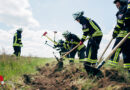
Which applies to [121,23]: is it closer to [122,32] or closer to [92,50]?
[122,32]

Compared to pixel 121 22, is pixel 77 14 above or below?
above


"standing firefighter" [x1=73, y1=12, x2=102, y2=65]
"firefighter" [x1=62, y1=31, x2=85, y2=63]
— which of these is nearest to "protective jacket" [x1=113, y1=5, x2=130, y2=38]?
"standing firefighter" [x1=73, y1=12, x2=102, y2=65]

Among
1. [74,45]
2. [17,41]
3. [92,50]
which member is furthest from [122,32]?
[17,41]

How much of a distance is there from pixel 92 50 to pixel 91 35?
1.75 feet

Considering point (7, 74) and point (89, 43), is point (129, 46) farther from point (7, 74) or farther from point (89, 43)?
point (7, 74)

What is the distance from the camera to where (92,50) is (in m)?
4.82

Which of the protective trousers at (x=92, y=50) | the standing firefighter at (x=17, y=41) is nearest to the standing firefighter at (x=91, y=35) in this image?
the protective trousers at (x=92, y=50)

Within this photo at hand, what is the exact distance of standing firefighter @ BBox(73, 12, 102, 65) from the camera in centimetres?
482

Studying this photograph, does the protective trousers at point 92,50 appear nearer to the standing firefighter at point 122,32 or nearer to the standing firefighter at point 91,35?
the standing firefighter at point 91,35

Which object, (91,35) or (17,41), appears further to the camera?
(17,41)

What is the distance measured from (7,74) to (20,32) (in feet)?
23.1

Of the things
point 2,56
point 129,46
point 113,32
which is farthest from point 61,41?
point 129,46

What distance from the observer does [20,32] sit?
35.9ft

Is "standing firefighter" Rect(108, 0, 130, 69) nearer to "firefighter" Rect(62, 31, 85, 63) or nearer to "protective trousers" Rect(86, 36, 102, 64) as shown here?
"protective trousers" Rect(86, 36, 102, 64)
